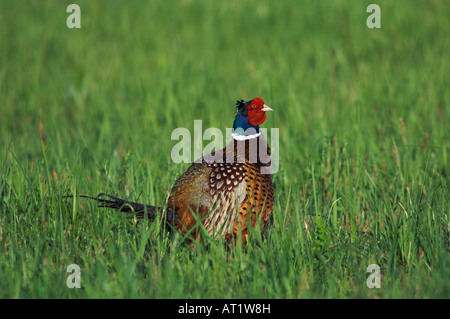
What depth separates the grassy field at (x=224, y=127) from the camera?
297cm

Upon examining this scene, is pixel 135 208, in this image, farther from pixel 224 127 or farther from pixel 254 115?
pixel 224 127

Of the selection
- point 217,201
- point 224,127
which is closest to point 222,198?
point 217,201

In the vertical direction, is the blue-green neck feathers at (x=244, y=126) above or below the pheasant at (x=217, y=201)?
above

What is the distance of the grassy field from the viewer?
297cm

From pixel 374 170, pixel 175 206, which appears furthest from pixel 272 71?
pixel 175 206

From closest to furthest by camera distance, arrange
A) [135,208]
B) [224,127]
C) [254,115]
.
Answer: [135,208] < [254,115] < [224,127]

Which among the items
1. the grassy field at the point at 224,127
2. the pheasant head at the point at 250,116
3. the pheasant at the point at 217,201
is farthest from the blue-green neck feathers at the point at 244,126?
the grassy field at the point at 224,127

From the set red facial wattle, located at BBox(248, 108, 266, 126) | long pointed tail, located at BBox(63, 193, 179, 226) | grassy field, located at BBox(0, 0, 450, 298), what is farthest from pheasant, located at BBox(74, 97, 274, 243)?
red facial wattle, located at BBox(248, 108, 266, 126)

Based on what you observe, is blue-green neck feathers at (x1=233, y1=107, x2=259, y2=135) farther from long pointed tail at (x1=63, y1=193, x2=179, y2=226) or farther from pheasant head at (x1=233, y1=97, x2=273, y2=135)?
long pointed tail at (x1=63, y1=193, x2=179, y2=226)

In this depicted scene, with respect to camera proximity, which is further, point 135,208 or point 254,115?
point 254,115

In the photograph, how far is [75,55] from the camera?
26.0 ft

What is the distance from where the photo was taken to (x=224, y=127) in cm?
576

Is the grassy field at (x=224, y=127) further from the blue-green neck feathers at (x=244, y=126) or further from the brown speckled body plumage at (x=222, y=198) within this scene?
the blue-green neck feathers at (x=244, y=126)

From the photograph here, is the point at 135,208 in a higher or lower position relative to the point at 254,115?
lower
